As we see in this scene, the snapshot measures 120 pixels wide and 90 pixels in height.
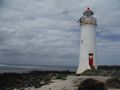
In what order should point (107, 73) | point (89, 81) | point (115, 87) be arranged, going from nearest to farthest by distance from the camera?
point (89, 81)
point (115, 87)
point (107, 73)

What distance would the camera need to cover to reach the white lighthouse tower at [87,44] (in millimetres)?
24203

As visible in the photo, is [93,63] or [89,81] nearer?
[89,81]

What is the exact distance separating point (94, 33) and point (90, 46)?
114cm

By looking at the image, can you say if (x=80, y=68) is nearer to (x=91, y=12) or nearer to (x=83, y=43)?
(x=83, y=43)

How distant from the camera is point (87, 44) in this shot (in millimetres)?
24266

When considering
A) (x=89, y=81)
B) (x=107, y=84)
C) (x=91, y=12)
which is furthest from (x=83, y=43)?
(x=89, y=81)

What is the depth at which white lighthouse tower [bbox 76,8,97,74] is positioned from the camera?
24.2 m

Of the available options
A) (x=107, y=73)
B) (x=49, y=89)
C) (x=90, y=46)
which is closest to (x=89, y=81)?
(x=49, y=89)

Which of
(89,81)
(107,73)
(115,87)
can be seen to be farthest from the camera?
(107,73)

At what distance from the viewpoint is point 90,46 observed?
24234 millimetres

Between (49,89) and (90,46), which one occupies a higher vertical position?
(90,46)

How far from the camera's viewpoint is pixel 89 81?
7.36m

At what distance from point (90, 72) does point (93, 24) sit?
4327 mm

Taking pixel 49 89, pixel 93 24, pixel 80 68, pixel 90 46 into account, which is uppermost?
pixel 93 24
